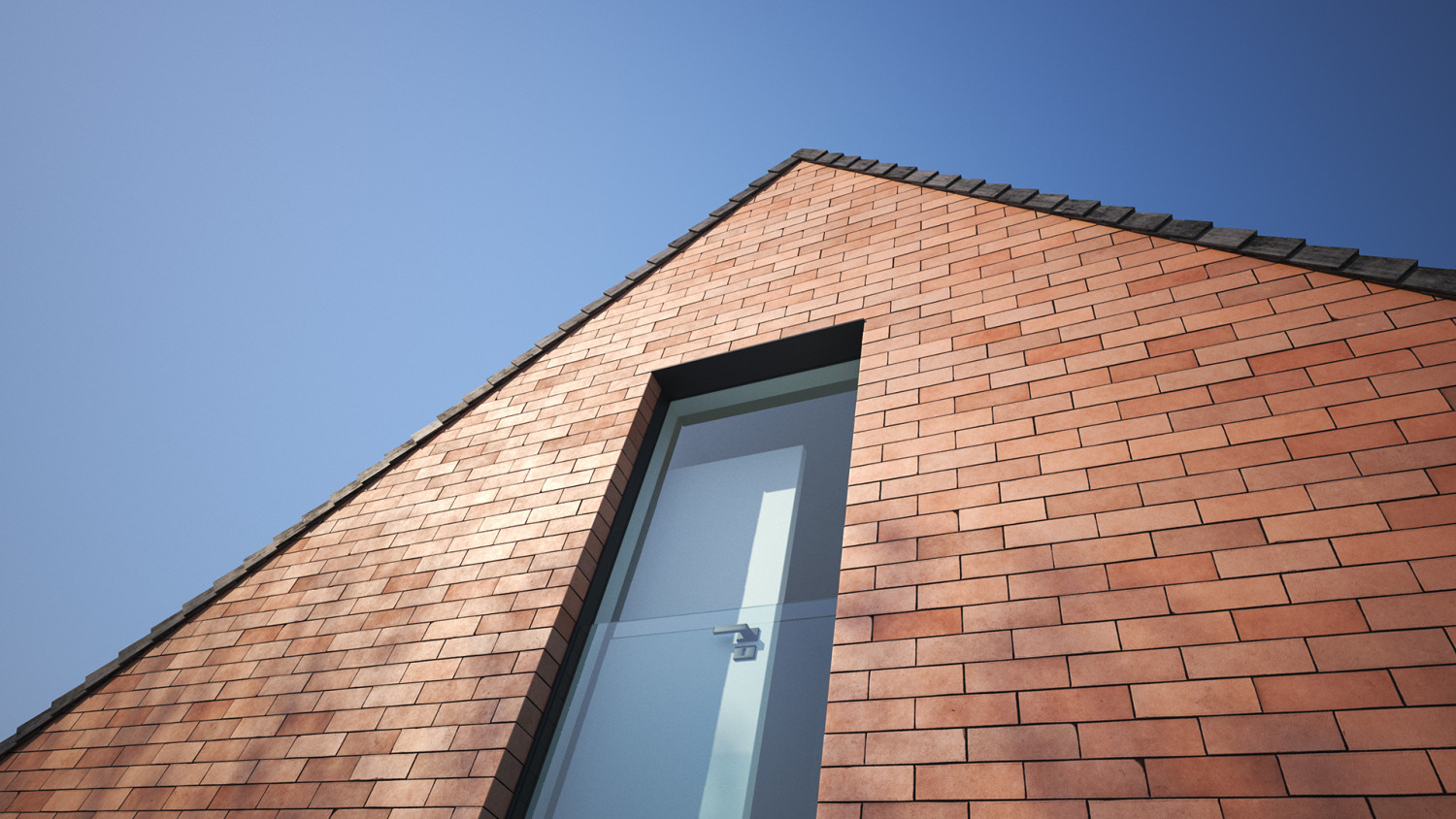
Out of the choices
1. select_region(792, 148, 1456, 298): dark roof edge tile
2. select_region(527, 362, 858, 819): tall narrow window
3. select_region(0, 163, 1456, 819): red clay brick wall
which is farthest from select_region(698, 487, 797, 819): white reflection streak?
select_region(792, 148, 1456, 298): dark roof edge tile

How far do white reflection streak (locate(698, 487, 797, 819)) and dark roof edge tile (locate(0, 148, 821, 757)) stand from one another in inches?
91.6

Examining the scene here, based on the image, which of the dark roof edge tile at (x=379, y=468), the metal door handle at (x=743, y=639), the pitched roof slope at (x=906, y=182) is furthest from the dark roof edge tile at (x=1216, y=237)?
the metal door handle at (x=743, y=639)

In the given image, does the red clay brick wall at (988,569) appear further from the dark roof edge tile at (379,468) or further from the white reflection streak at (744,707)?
the white reflection streak at (744,707)

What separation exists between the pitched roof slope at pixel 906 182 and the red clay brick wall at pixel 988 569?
67 millimetres

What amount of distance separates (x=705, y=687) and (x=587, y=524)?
96 centimetres

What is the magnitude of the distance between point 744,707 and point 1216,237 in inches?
109

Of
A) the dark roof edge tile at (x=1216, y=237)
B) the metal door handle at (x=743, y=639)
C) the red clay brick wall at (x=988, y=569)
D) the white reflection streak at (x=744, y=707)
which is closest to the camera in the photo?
the red clay brick wall at (x=988, y=569)

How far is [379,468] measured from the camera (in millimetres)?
4496

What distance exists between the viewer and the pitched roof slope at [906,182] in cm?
269

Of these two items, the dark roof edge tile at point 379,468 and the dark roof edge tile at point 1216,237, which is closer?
the dark roof edge tile at point 1216,237

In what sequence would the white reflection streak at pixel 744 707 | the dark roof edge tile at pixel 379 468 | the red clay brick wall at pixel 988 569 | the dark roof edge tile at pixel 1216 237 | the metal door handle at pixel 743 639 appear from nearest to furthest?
the red clay brick wall at pixel 988 569
the white reflection streak at pixel 744 707
the dark roof edge tile at pixel 1216 237
the metal door handle at pixel 743 639
the dark roof edge tile at pixel 379 468

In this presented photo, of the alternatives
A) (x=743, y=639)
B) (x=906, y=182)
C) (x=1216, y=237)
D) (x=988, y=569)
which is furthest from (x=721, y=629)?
(x=906, y=182)

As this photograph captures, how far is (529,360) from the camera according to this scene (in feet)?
15.6

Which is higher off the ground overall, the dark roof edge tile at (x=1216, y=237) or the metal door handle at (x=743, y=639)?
the dark roof edge tile at (x=1216, y=237)
